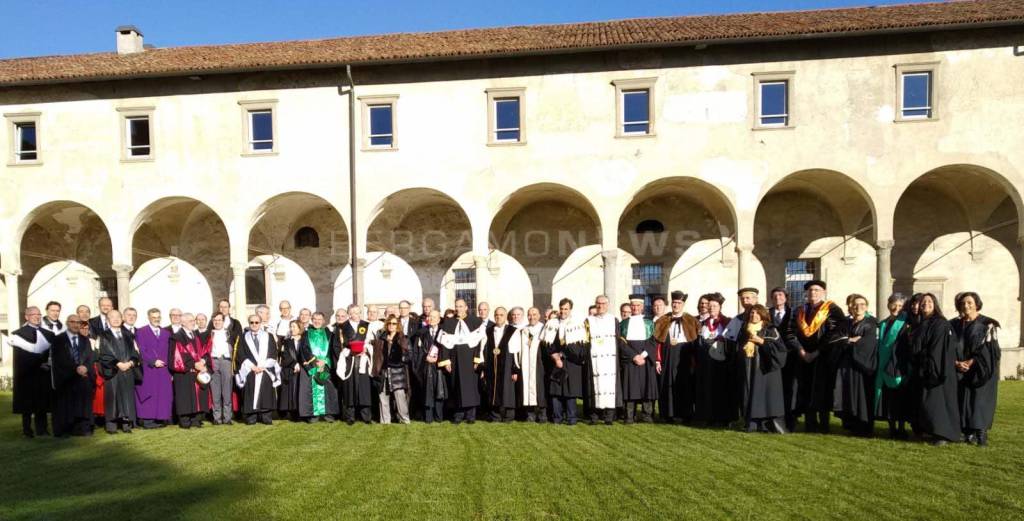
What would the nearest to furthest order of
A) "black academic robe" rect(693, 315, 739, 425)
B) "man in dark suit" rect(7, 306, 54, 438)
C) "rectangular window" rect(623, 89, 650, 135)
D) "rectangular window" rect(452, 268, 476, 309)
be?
"black academic robe" rect(693, 315, 739, 425), "man in dark suit" rect(7, 306, 54, 438), "rectangular window" rect(623, 89, 650, 135), "rectangular window" rect(452, 268, 476, 309)

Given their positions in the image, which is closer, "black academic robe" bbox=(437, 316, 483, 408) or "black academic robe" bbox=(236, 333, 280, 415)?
"black academic robe" bbox=(437, 316, 483, 408)

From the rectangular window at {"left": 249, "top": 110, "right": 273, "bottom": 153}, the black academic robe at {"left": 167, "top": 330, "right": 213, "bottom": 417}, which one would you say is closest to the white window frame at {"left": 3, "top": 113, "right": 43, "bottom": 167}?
the rectangular window at {"left": 249, "top": 110, "right": 273, "bottom": 153}

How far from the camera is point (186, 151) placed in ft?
62.5

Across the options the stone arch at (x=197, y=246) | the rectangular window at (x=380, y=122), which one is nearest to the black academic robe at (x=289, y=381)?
the rectangular window at (x=380, y=122)

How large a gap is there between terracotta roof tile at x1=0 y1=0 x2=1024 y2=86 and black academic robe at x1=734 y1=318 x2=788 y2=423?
1111 centimetres

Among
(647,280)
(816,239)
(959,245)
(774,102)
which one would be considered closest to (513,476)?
(774,102)

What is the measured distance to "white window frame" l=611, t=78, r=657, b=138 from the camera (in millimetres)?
17750

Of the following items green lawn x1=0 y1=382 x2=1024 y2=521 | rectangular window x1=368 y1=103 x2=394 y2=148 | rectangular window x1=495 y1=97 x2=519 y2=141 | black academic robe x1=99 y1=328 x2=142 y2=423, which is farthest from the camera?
rectangular window x1=368 y1=103 x2=394 y2=148

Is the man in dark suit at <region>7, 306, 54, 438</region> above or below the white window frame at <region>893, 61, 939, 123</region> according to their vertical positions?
below

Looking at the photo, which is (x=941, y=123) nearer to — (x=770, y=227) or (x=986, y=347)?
(x=770, y=227)

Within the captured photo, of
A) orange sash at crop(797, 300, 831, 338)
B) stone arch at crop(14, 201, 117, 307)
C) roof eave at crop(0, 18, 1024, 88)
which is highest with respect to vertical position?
roof eave at crop(0, 18, 1024, 88)

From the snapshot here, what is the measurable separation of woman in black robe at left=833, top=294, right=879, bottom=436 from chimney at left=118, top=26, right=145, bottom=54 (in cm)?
2271

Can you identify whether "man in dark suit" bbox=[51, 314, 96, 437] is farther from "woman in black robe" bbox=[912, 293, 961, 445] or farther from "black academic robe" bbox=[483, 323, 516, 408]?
"woman in black robe" bbox=[912, 293, 961, 445]

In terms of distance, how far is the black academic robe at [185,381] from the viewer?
9492 millimetres
